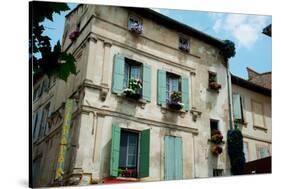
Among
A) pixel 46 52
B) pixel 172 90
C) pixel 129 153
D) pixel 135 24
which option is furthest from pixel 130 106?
pixel 46 52

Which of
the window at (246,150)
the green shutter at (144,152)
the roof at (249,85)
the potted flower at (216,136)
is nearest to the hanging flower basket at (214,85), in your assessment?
the roof at (249,85)

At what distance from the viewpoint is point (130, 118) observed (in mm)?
6227

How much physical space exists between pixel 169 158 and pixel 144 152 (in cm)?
59

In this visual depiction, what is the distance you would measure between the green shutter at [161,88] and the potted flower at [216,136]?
145cm

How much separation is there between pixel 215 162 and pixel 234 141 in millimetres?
767

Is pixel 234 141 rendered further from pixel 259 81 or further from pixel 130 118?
pixel 130 118

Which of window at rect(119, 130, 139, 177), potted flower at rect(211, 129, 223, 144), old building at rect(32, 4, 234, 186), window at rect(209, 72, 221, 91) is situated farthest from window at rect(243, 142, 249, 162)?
window at rect(119, 130, 139, 177)

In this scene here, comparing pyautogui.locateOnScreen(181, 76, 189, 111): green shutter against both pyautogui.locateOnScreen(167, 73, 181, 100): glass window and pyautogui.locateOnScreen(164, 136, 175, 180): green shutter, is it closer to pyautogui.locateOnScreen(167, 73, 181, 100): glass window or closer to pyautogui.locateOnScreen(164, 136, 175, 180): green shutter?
pyautogui.locateOnScreen(167, 73, 181, 100): glass window

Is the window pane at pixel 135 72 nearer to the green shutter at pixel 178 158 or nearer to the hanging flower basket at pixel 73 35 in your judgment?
the hanging flower basket at pixel 73 35

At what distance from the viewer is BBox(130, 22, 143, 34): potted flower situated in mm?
6795

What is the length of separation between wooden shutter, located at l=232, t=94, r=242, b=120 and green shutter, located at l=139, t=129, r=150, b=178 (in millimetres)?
2821

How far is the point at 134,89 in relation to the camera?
6383 millimetres

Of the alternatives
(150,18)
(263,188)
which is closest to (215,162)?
(263,188)

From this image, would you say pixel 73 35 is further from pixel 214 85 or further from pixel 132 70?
pixel 214 85
